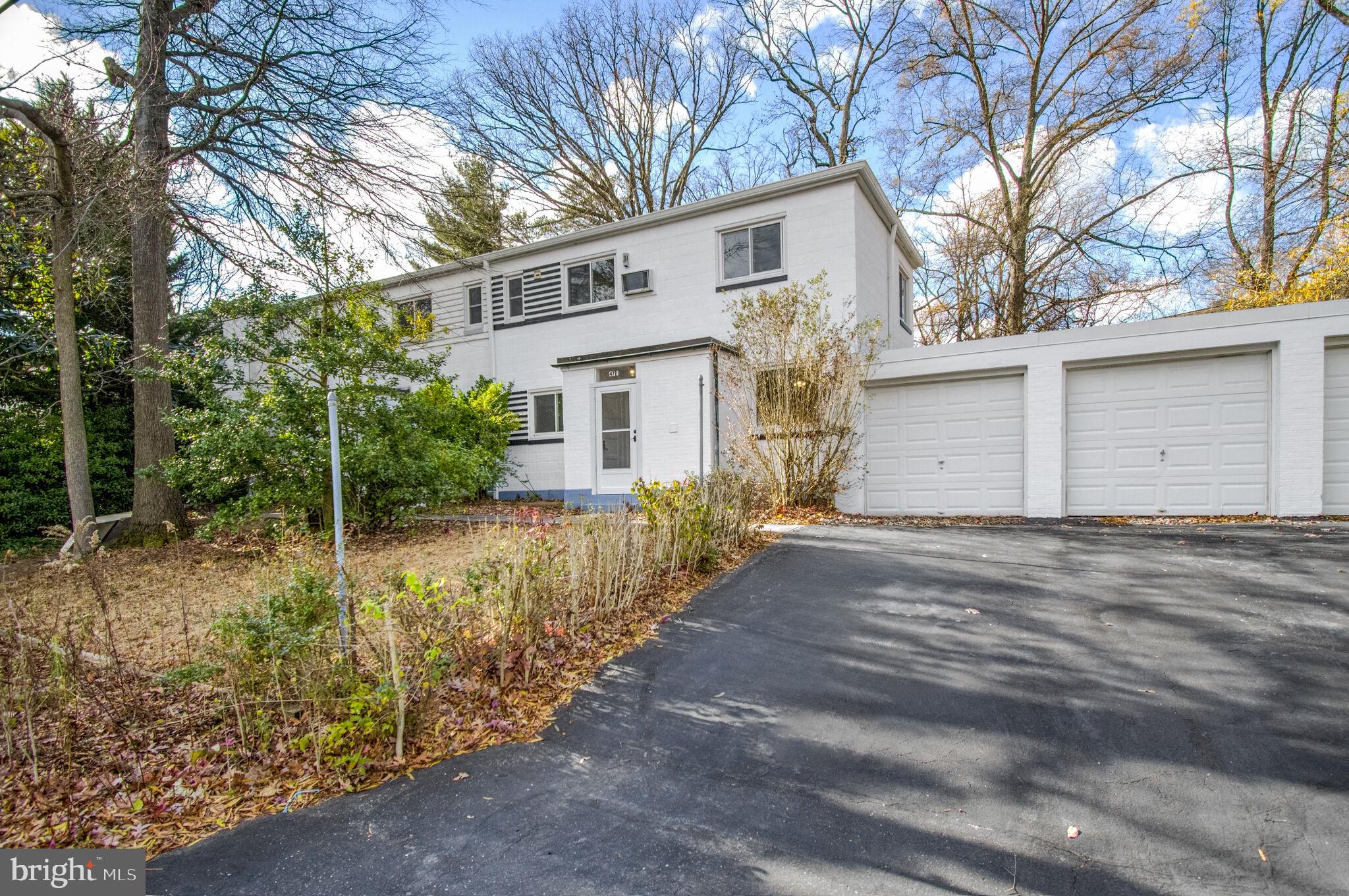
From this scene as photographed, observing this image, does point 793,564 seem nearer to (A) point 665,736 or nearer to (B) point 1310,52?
(A) point 665,736

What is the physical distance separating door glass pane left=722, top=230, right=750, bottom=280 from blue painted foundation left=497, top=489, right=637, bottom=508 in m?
4.46

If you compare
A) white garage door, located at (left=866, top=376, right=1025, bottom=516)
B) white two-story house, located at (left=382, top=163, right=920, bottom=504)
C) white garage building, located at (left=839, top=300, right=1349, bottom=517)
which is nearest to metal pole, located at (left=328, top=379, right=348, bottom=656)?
white two-story house, located at (left=382, top=163, right=920, bottom=504)

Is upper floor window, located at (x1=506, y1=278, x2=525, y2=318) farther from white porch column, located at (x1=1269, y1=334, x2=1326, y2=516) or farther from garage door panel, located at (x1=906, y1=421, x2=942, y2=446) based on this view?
white porch column, located at (x1=1269, y1=334, x2=1326, y2=516)

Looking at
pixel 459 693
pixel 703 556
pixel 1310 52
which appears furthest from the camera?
pixel 1310 52

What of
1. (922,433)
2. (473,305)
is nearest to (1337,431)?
(922,433)

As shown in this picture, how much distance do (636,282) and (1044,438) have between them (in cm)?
753

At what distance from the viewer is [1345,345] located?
7.70 m

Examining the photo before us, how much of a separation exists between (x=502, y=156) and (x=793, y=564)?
6366mm

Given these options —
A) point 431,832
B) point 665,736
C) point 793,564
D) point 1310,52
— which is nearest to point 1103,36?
point 1310,52

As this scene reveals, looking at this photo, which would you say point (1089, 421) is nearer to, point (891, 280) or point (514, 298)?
point (891, 280)

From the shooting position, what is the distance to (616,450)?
36.3ft

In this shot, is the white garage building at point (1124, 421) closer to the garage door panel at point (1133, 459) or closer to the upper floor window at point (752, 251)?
the garage door panel at point (1133, 459)

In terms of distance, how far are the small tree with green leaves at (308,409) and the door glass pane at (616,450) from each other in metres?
2.51

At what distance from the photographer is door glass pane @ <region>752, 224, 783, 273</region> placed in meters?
10.8
